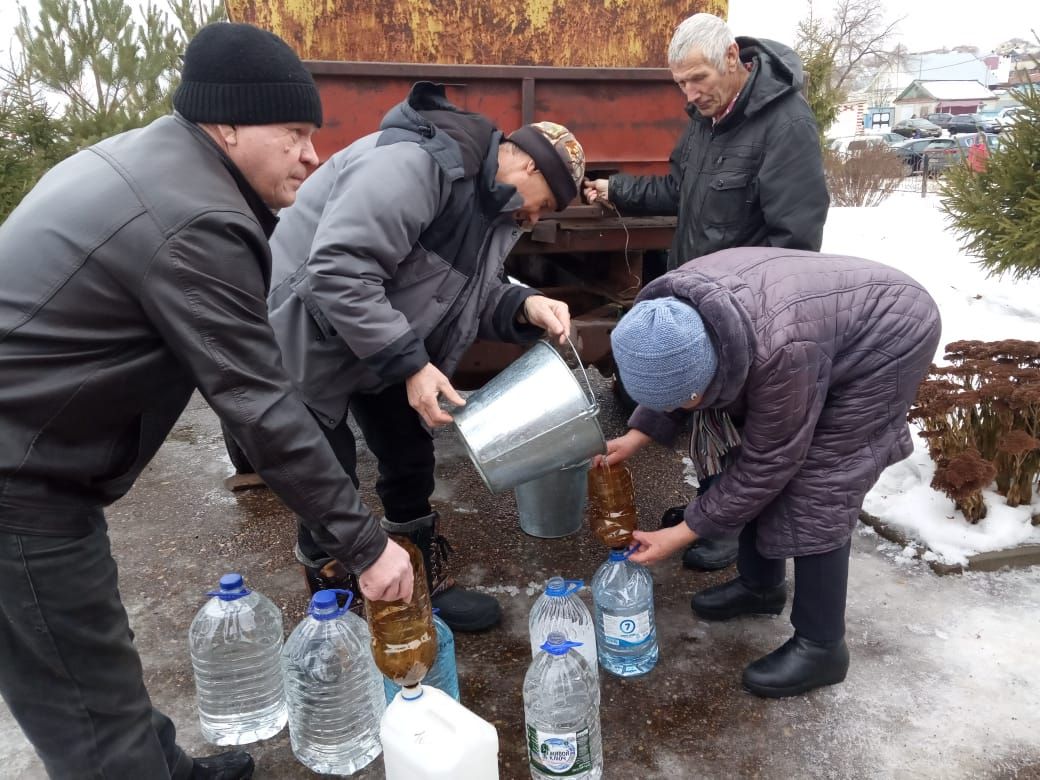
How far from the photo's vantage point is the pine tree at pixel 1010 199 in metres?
4.48

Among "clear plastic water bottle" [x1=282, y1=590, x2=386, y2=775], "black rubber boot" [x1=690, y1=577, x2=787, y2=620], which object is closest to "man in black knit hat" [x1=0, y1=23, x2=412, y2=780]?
"clear plastic water bottle" [x1=282, y1=590, x2=386, y2=775]

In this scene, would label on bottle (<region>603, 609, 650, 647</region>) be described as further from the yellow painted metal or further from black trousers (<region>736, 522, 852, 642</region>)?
the yellow painted metal

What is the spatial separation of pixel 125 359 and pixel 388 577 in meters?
0.68

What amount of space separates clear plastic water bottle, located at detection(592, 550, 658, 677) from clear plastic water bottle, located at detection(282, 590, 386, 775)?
738mm

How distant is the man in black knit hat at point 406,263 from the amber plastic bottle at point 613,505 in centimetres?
74

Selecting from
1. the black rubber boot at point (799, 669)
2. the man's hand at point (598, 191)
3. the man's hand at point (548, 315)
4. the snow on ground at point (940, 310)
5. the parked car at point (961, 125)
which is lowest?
the parked car at point (961, 125)

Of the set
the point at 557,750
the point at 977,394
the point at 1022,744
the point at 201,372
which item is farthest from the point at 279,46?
the point at 977,394

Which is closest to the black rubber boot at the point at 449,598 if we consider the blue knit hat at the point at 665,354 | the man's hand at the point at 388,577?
the man's hand at the point at 388,577

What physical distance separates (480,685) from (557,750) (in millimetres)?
603

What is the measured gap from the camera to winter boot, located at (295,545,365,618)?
242 centimetres

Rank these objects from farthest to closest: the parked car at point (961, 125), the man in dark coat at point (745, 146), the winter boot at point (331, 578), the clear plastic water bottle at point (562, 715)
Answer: the parked car at point (961, 125)
the man in dark coat at point (745, 146)
the winter boot at point (331, 578)
the clear plastic water bottle at point (562, 715)

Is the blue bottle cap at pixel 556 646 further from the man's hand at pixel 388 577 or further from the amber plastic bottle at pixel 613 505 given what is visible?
the amber plastic bottle at pixel 613 505

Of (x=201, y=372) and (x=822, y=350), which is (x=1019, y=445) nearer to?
(x=822, y=350)

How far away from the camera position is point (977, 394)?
3.20 meters
